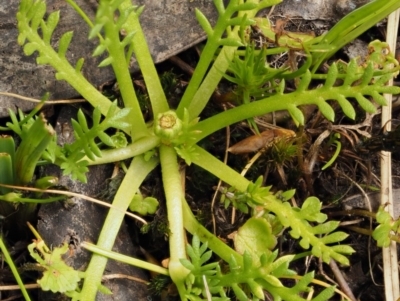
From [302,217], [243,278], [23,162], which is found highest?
[23,162]

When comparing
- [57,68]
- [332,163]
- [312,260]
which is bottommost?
[312,260]

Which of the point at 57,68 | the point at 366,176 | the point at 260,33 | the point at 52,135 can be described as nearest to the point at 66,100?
the point at 57,68

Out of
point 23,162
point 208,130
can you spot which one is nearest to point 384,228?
point 208,130

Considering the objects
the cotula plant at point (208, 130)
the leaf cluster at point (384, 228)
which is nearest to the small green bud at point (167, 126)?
the cotula plant at point (208, 130)

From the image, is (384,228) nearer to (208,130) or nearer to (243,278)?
(243,278)

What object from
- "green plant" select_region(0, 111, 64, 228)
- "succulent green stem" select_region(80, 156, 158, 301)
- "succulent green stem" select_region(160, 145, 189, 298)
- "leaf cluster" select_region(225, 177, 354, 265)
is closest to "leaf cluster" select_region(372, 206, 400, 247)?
"leaf cluster" select_region(225, 177, 354, 265)

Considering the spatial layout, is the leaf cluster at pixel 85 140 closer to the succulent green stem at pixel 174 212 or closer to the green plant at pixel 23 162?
the green plant at pixel 23 162

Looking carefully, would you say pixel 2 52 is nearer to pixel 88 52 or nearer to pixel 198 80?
pixel 88 52

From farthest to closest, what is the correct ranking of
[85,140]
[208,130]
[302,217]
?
[208,130] → [302,217] → [85,140]
